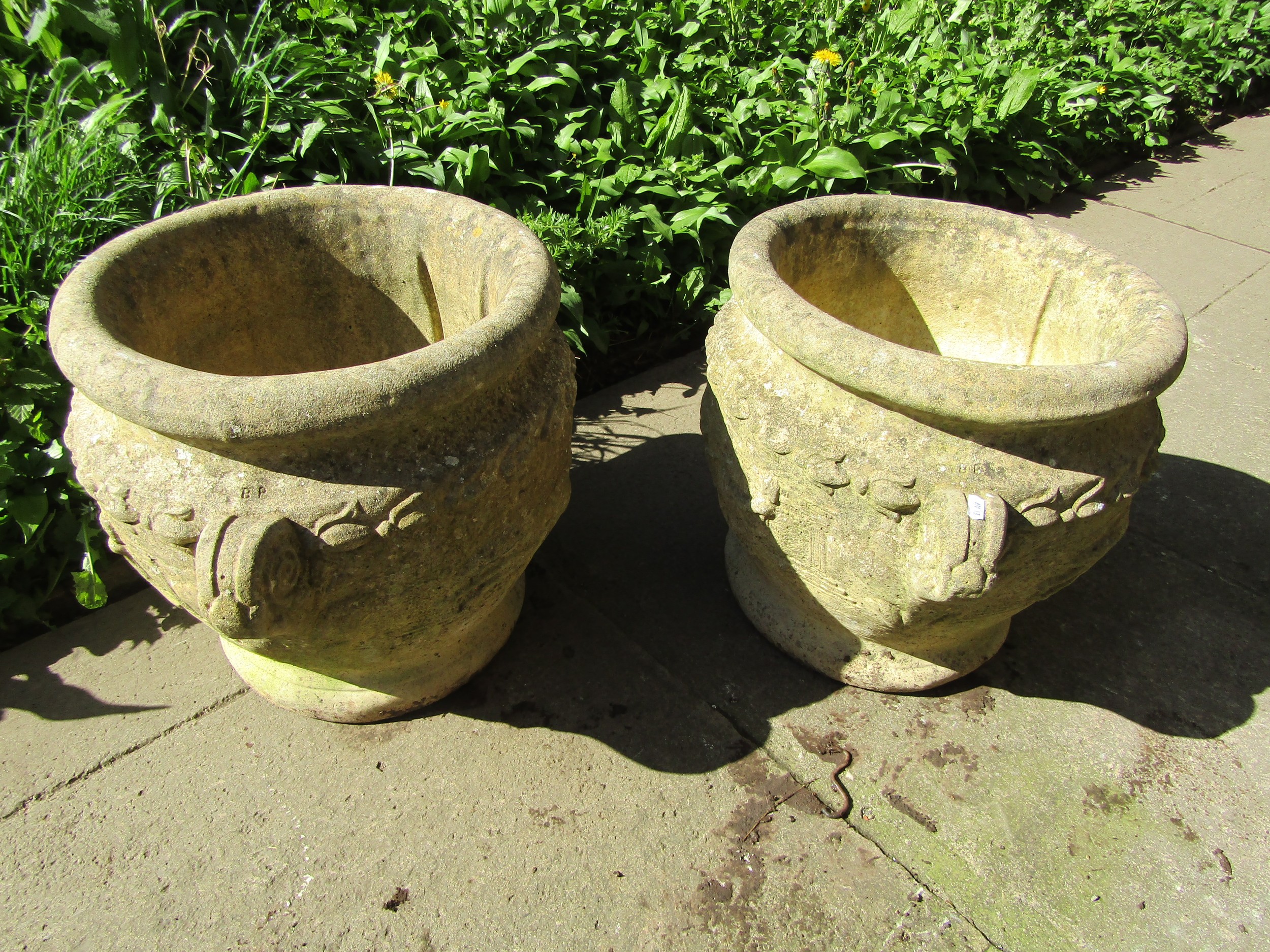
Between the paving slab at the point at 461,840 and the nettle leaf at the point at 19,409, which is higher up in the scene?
the nettle leaf at the point at 19,409

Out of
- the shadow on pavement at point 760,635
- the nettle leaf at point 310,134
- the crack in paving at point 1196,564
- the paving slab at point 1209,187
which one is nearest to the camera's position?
the shadow on pavement at point 760,635

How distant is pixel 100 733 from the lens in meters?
2.00

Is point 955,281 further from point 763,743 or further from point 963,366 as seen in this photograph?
point 763,743

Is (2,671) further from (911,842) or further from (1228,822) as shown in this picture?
(1228,822)

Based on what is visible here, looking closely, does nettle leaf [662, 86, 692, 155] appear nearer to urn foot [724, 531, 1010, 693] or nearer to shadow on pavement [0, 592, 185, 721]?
urn foot [724, 531, 1010, 693]

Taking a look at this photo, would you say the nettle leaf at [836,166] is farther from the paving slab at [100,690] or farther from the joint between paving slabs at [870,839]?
the paving slab at [100,690]

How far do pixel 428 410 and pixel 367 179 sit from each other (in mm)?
2049

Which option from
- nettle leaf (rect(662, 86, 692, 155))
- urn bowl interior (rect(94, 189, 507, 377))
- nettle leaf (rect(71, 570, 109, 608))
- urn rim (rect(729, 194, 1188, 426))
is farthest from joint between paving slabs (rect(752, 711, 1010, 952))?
nettle leaf (rect(662, 86, 692, 155))

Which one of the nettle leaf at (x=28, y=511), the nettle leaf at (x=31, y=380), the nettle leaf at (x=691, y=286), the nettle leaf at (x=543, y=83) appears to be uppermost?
the nettle leaf at (x=543, y=83)

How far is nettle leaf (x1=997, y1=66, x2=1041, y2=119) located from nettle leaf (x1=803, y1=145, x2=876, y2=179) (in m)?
1.26

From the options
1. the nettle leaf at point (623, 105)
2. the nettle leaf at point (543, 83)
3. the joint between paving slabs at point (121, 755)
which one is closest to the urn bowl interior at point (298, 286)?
the joint between paving slabs at point (121, 755)

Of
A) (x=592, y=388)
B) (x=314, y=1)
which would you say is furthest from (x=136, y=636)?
(x=314, y=1)

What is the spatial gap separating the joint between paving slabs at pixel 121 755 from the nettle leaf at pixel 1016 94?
14.1 ft

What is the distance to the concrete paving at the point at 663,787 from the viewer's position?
1666 mm
